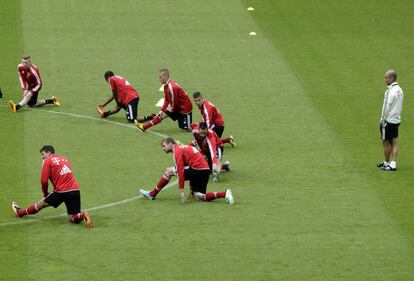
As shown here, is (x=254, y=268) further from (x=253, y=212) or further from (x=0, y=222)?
(x=0, y=222)

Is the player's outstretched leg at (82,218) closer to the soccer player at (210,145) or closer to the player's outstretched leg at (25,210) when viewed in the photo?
the player's outstretched leg at (25,210)

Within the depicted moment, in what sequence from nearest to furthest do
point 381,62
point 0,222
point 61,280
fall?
point 61,280 < point 0,222 < point 381,62

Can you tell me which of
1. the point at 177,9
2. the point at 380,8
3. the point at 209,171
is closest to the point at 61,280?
the point at 209,171

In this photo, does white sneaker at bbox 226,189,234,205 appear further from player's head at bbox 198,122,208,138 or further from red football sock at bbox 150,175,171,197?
player's head at bbox 198,122,208,138

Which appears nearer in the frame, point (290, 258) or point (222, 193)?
point (290, 258)

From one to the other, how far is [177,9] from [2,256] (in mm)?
24197

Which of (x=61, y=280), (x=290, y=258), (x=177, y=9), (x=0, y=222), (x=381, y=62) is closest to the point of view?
(x=61, y=280)

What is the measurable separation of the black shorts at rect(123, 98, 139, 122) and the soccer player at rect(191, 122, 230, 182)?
4.99 m

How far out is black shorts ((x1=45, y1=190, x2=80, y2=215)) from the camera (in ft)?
68.7

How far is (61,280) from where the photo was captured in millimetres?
18375

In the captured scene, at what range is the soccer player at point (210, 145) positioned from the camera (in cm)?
2323

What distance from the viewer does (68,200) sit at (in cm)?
2100

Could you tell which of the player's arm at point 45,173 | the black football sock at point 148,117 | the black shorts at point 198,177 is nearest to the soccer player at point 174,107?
the black football sock at point 148,117

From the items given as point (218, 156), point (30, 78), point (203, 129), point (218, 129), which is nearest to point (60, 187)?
point (203, 129)
